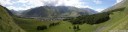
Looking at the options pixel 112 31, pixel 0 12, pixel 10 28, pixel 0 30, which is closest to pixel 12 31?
pixel 10 28

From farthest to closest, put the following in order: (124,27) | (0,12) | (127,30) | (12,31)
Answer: (0,12)
(12,31)
(124,27)
(127,30)

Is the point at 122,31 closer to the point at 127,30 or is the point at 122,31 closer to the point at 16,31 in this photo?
the point at 127,30

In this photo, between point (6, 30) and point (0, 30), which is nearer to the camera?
point (0, 30)

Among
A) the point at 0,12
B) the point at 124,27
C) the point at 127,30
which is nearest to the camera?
the point at 127,30

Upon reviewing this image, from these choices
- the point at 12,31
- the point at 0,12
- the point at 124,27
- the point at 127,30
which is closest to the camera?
the point at 127,30

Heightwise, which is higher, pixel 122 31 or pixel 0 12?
pixel 0 12

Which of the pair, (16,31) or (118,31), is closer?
(118,31)

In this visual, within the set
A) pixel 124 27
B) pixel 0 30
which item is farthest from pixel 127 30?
pixel 0 30

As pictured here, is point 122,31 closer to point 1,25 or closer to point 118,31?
point 118,31
